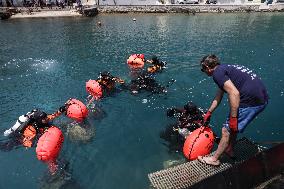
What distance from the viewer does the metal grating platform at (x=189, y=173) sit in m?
7.25

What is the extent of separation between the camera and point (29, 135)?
11367 millimetres

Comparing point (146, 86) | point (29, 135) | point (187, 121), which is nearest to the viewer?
point (187, 121)

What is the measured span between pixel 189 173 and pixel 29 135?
6921 mm

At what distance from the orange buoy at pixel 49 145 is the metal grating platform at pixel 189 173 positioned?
3.92 metres

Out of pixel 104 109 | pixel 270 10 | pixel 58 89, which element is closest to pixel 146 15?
pixel 270 10

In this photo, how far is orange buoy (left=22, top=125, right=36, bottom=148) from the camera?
1136cm

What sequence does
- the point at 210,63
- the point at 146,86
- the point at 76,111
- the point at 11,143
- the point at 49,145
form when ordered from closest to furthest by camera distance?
1. the point at 210,63
2. the point at 49,145
3. the point at 11,143
4. the point at 76,111
5. the point at 146,86

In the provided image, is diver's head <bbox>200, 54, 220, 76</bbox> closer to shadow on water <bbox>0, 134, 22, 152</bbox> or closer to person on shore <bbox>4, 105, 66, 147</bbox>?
person on shore <bbox>4, 105, 66, 147</bbox>

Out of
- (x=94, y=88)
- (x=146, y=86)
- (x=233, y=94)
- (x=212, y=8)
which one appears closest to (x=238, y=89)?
(x=233, y=94)

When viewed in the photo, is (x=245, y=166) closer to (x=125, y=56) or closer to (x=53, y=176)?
(x=53, y=176)

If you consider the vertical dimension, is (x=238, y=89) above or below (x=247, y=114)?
above

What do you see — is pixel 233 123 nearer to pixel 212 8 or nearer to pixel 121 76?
pixel 121 76

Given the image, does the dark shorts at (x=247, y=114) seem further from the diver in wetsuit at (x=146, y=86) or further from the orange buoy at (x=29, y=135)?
the diver in wetsuit at (x=146, y=86)

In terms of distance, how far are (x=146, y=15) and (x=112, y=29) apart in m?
15.1
